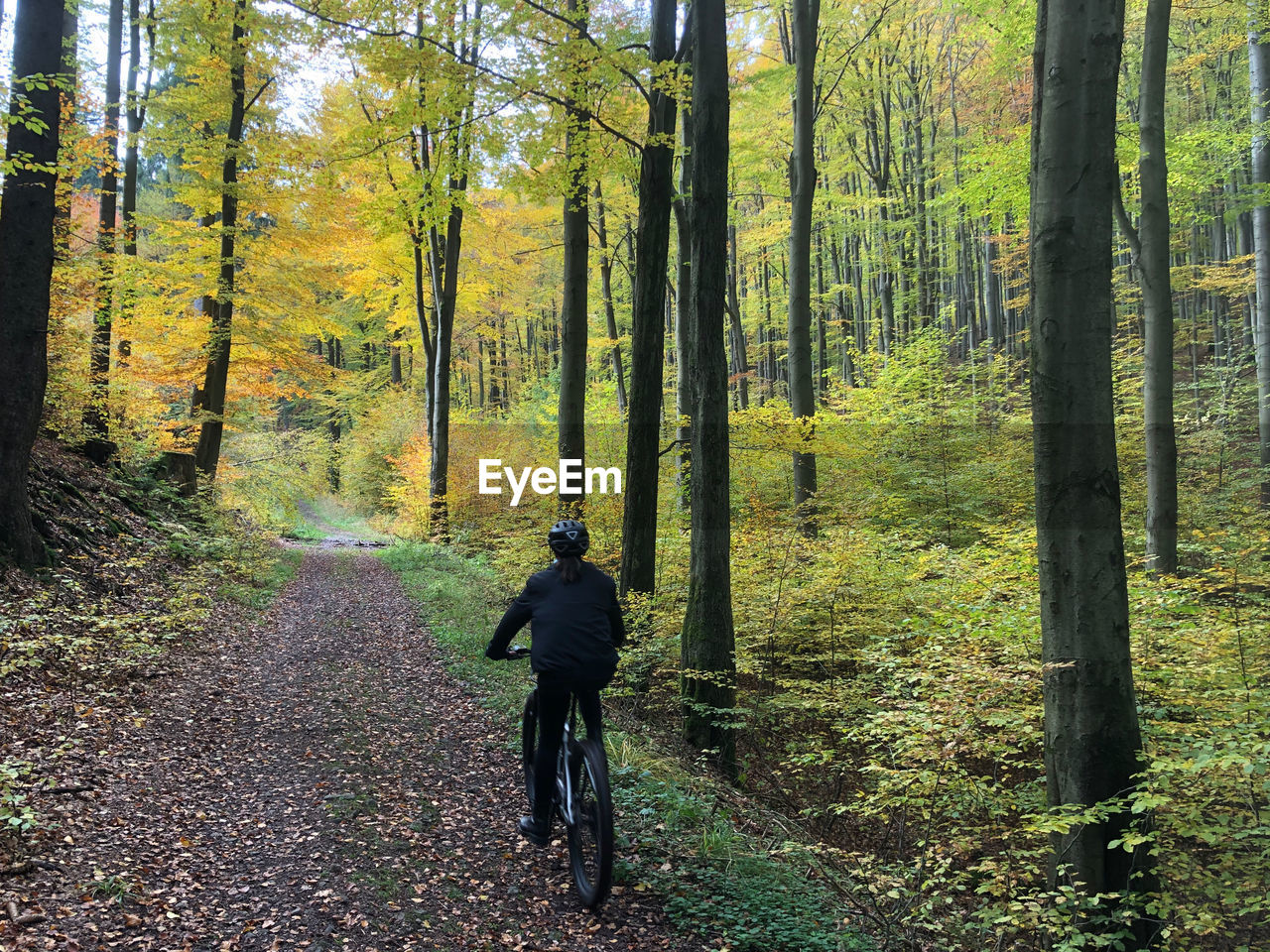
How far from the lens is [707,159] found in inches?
260

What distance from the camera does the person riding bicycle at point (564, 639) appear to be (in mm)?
3994

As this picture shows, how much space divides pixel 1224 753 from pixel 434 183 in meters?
9.27

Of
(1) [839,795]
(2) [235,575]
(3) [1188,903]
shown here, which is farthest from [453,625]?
(3) [1188,903]

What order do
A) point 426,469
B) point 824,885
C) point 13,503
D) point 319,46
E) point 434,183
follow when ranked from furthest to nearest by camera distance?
point 426,469, point 434,183, point 319,46, point 13,503, point 824,885

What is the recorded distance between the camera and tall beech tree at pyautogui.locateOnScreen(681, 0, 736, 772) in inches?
258

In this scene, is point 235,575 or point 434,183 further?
point 235,575

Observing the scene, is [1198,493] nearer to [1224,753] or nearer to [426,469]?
[1224,753]

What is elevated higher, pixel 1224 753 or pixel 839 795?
pixel 1224 753

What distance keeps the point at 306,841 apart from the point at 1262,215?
1656 cm

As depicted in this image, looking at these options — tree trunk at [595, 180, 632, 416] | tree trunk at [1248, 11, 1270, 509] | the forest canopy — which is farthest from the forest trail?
tree trunk at [1248, 11, 1270, 509]

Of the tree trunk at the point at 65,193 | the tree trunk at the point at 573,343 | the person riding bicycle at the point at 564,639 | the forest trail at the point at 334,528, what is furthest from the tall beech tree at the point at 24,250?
the forest trail at the point at 334,528

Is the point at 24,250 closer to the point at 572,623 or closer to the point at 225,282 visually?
the point at 572,623

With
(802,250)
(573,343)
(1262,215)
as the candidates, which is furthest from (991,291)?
(573,343)

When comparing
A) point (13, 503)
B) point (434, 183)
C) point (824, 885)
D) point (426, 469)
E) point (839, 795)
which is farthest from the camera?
point (426, 469)
